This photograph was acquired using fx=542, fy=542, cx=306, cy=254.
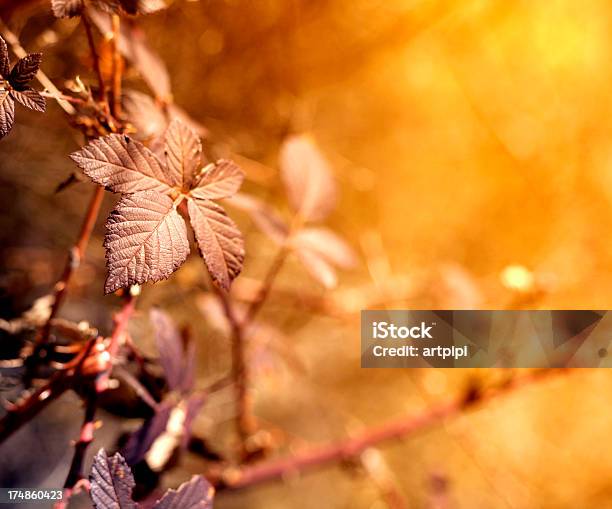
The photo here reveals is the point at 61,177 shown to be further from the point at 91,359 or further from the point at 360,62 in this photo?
the point at 360,62

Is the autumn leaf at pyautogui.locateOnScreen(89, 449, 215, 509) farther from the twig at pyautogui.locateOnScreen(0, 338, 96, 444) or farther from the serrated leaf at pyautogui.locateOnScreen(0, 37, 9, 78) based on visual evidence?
the serrated leaf at pyautogui.locateOnScreen(0, 37, 9, 78)

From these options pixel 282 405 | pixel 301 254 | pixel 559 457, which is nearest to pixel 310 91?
pixel 301 254

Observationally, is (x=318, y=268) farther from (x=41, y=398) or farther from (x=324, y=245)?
(x=41, y=398)

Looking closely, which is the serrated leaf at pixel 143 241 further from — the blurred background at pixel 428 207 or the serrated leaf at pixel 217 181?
the blurred background at pixel 428 207

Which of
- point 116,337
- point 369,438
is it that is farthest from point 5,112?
point 369,438

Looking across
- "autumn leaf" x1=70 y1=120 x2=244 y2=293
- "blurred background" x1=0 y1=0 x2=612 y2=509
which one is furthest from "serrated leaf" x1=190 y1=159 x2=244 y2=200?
"blurred background" x1=0 y1=0 x2=612 y2=509

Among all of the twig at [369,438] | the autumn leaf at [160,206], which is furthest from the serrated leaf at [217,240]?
the twig at [369,438]
